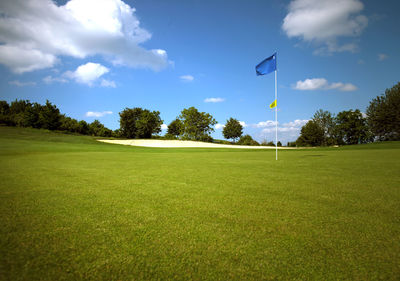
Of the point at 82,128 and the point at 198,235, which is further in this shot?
the point at 82,128

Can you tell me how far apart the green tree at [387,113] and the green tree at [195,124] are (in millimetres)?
45977

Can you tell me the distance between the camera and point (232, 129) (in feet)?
250

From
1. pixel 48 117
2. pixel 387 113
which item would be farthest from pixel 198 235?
pixel 387 113

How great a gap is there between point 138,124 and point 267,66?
2468 inches

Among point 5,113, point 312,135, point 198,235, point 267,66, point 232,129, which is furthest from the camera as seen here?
point 232,129

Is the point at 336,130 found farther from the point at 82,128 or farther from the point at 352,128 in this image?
the point at 82,128

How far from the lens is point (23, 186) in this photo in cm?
430

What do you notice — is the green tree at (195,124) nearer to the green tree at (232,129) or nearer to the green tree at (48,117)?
the green tree at (232,129)

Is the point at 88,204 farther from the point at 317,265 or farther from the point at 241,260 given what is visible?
the point at 317,265

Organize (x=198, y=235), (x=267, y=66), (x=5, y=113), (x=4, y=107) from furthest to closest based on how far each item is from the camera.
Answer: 1. (x=4, y=107)
2. (x=5, y=113)
3. (x=267, y=66)
4. (x=198, y=235)

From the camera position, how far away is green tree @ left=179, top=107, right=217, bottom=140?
6881 cm

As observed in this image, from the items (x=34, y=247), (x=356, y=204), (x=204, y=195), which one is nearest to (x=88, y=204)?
(x=34, y=247)

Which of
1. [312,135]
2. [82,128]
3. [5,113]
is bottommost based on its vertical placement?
[312,135]

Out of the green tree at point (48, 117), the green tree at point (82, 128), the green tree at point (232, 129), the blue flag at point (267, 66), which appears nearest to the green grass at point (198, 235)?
the blue flag at point (267, 66)
